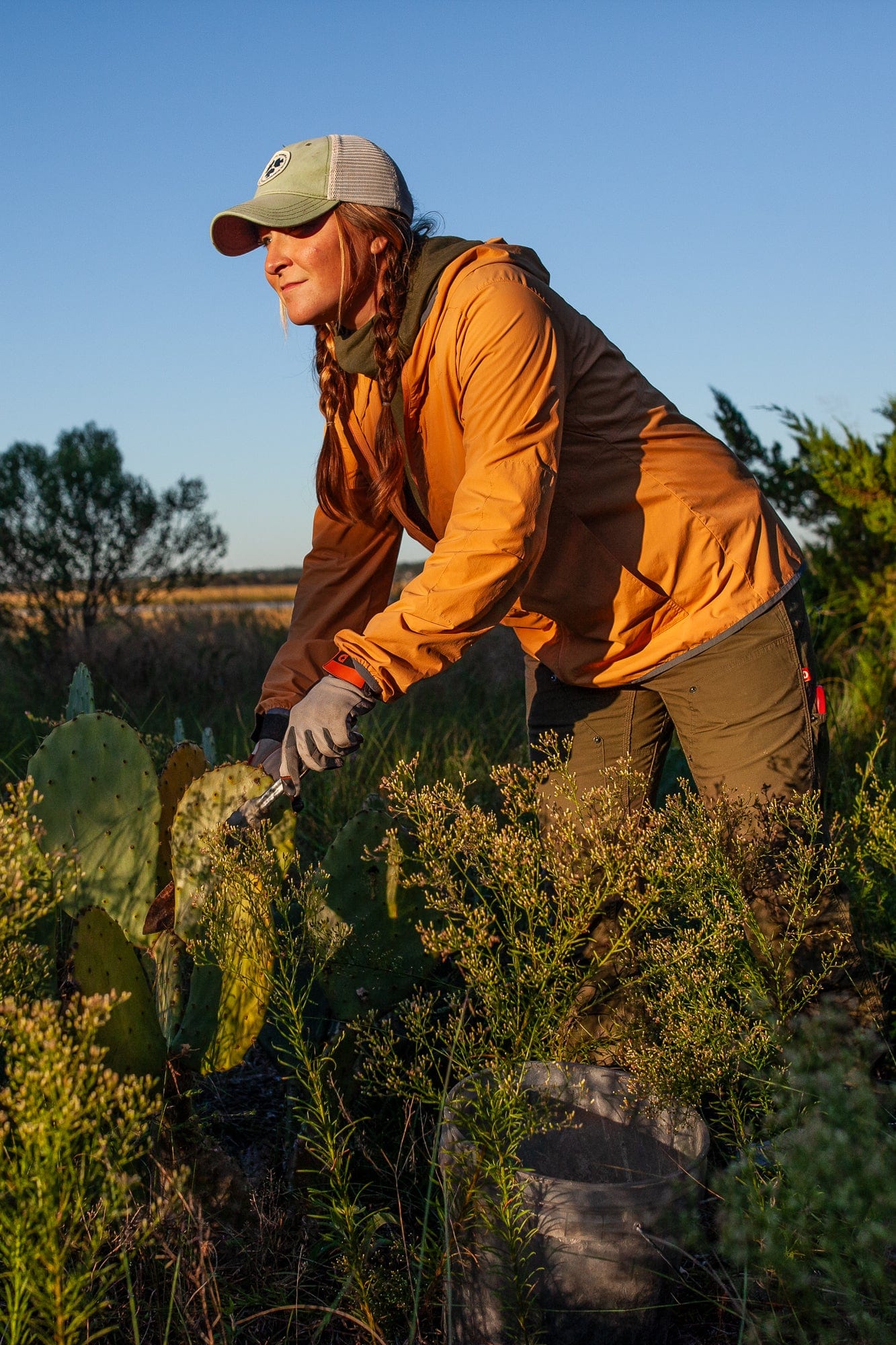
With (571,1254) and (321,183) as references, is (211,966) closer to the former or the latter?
(571,1254)

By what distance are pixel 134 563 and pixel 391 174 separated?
23.5 feet

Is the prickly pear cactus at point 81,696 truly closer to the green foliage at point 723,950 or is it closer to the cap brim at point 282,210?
the cap brim at point 282,210

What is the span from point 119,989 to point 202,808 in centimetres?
43

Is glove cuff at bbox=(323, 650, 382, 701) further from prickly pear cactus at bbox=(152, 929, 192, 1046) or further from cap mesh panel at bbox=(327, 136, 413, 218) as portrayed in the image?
cap mesh panel at bbox=(327, 136, 413, 218)

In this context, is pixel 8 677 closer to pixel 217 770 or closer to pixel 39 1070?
pixel 217 770

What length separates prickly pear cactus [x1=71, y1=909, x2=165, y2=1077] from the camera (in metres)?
1.87

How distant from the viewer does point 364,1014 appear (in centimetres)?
215

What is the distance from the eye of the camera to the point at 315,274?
2264mm

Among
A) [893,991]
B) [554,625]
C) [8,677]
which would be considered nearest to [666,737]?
[554,625]

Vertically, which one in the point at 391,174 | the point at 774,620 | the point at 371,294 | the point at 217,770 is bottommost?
the point at 217,770

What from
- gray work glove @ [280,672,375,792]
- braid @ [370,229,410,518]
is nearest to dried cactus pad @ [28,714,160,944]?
gray work glove @ [280,672,375,792]

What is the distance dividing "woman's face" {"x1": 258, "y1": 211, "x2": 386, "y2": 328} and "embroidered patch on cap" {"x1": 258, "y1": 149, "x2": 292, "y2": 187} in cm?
10

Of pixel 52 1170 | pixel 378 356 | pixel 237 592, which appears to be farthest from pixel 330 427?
pixel 237 592

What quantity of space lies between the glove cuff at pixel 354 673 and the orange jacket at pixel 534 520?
0.05 feet
